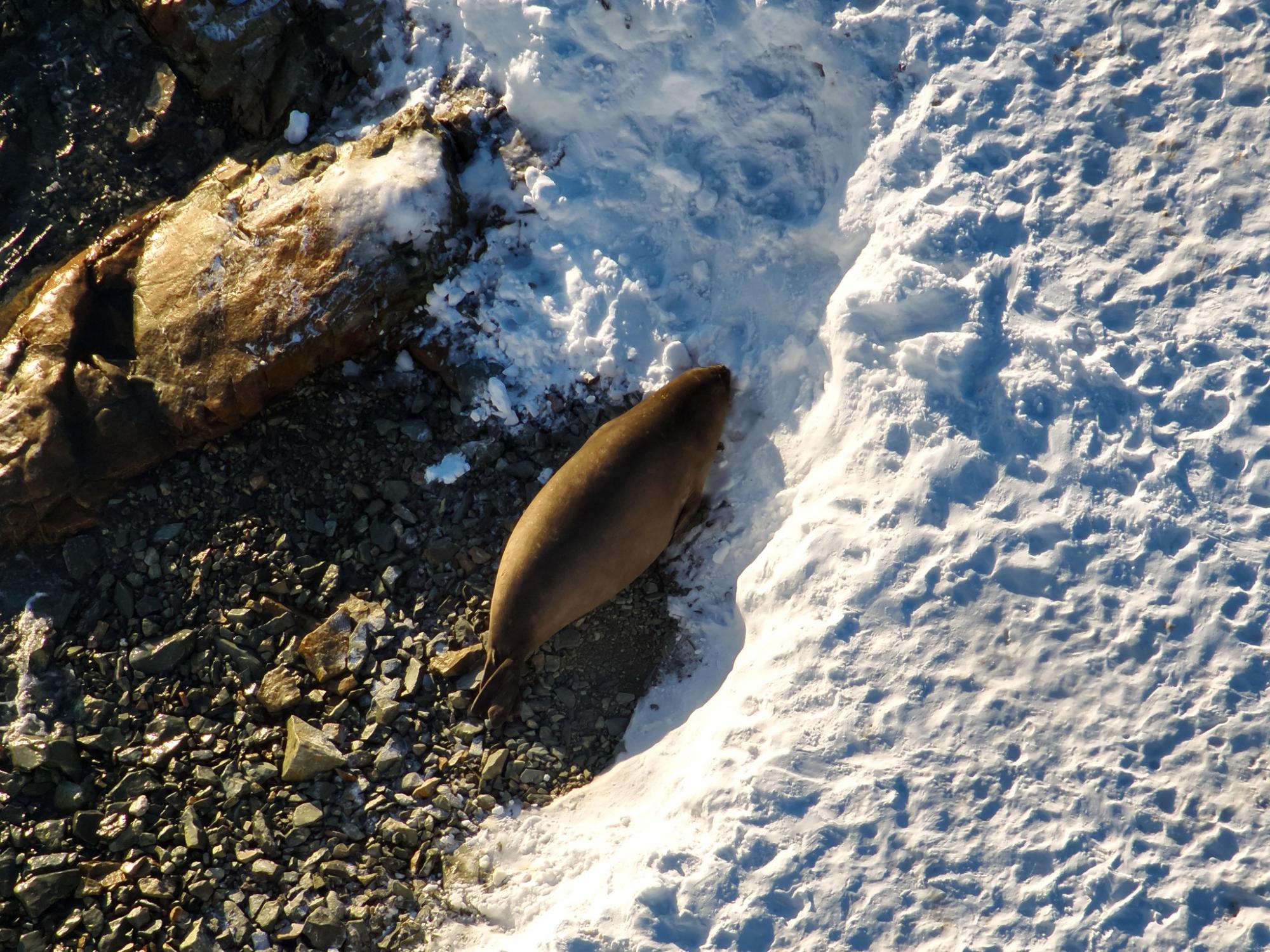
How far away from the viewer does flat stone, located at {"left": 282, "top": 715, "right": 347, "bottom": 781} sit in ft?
18.2

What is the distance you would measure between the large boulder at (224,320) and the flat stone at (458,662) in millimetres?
2214

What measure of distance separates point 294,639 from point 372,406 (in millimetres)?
1665

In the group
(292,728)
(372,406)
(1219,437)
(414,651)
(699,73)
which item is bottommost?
(292,728)

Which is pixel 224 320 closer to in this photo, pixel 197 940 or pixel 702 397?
pixel 702 397

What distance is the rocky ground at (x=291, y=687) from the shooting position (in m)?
5.34

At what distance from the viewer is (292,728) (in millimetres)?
5652

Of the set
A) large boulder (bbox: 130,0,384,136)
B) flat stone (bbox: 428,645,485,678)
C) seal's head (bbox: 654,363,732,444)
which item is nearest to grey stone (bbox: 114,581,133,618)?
flat stone (bbox: 428,645,485,678)

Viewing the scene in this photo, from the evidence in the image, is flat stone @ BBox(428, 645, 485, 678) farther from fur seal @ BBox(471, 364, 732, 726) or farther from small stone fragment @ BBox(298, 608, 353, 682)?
small stone fragment @ BBox(298, 608, 353, 682)

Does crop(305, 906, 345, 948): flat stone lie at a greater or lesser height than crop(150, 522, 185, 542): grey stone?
lesser

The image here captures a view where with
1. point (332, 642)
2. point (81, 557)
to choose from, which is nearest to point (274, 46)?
point (81, 557)

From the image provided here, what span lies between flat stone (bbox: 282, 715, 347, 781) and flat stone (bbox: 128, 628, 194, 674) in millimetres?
1073

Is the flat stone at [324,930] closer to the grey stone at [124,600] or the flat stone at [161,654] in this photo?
the flat stone at [161,654]

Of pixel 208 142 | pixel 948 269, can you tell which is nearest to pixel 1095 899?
pixel 948 269

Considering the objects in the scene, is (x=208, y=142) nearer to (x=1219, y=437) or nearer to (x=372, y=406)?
(x=372, y=406)
